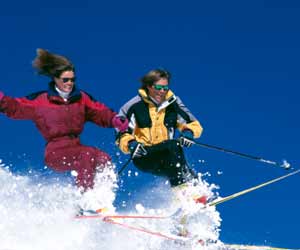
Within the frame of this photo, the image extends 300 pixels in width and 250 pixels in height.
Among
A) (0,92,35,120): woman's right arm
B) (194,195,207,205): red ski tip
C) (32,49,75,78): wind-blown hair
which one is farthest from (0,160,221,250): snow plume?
(32,49,75,78): wind-blown hair

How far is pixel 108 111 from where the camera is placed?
372 inches

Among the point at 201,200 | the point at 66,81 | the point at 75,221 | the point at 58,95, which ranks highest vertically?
the point at 66,81

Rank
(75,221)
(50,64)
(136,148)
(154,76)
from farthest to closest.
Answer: (154,76) < (136,148) < (50,64) < (75,221)

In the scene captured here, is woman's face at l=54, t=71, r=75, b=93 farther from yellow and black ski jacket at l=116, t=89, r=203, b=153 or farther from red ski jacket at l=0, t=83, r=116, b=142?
yellow and black ski jacket at l=116, t=89, r=203, b=153

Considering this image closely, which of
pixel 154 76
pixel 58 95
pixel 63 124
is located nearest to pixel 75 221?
pixel 63 124

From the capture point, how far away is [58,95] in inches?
360

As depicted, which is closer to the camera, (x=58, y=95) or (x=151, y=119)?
(x=58, y=95)

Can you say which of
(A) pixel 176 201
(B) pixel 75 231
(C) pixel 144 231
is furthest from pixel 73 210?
(A) pixel 176 201

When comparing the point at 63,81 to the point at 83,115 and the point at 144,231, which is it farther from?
the point at 144,231

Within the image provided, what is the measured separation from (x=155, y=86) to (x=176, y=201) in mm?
1613

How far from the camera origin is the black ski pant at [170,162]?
9734 mm

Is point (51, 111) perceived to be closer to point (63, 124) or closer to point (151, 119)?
point (63, 124)

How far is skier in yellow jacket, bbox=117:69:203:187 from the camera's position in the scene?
9.77m

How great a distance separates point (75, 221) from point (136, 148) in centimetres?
141
